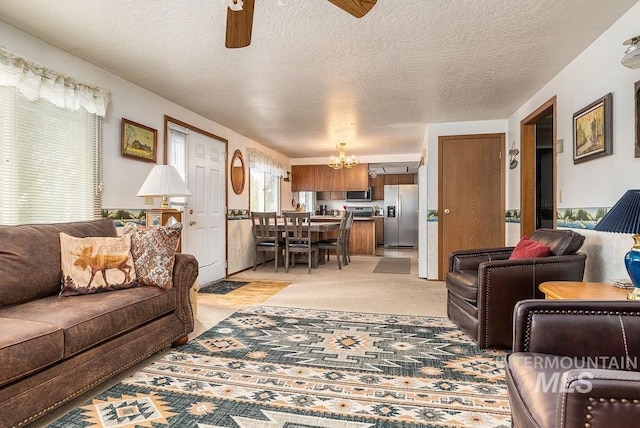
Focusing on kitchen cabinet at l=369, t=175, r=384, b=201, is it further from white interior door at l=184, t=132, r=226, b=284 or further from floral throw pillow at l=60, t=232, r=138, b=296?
floral throw pillow at l=60, t=232, r=138, b=296

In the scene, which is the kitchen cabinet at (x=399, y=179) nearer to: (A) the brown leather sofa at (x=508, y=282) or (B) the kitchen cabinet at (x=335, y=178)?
(B) the kitchen cabinet at (x=335, y=178)

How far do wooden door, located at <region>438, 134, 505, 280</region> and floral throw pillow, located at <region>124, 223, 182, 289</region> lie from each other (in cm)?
375

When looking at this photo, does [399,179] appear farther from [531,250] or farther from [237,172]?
[531,250]

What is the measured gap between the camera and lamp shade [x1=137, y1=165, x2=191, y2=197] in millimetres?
2951

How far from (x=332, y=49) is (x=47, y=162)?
2.32 metres

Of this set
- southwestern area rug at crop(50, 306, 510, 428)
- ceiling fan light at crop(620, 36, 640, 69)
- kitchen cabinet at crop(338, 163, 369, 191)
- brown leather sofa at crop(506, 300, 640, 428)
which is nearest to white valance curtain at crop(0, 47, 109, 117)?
southwestern area rug at crop(50, 306, 510, 428)

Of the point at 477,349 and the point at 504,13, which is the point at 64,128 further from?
the point at 477,349

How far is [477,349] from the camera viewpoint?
2457mm

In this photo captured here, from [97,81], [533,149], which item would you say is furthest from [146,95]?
[533,149]

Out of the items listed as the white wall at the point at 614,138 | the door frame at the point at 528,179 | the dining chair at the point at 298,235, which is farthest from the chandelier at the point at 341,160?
the white wall at the point at 614,138

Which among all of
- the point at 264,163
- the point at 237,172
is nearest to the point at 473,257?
the point at 237,172

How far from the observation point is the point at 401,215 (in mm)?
9672

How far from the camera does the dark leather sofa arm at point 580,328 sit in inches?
48.2

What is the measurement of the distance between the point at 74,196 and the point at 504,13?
3.41 metres
